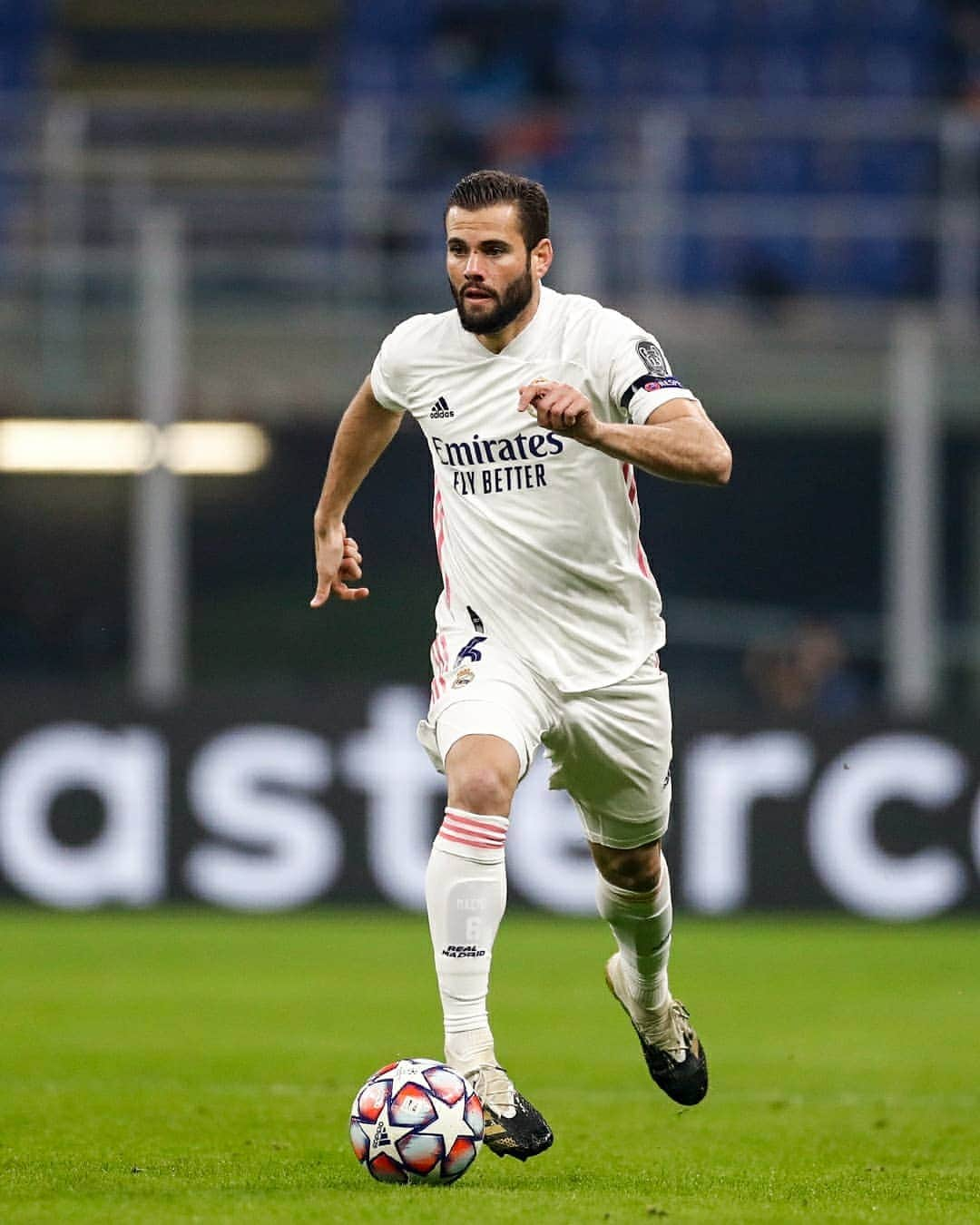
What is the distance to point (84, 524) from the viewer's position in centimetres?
1304

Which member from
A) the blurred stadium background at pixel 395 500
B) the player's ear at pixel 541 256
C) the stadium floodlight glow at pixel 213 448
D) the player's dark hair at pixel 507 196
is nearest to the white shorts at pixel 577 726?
the player's ear at pixel 541 256

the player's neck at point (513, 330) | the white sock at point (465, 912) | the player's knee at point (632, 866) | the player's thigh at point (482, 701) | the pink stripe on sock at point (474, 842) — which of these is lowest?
the player's knee at point (632, 866)

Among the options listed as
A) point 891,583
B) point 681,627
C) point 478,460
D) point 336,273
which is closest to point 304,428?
point 336,273

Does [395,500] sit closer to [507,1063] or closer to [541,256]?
[507,1063]

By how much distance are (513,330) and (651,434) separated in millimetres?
690

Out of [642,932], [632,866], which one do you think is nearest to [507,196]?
[632,866]

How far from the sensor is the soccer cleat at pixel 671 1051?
6453mm

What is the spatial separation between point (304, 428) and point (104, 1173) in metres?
8.71

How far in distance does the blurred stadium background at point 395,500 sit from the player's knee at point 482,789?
6997 millimetres

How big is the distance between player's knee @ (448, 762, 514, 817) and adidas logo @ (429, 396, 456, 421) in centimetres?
98

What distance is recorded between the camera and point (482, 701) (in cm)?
552

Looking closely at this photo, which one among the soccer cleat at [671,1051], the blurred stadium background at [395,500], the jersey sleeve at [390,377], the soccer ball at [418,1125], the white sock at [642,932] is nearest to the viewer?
the soccer ball at [418,1125]

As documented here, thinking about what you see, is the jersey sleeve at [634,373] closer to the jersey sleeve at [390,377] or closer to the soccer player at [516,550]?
the soccer player at [516,550]

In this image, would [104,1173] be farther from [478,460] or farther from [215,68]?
[215,68]
